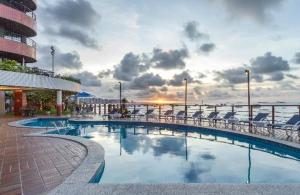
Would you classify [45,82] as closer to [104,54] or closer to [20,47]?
[104,54]

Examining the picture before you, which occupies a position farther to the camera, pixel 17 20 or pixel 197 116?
pixel 17 20

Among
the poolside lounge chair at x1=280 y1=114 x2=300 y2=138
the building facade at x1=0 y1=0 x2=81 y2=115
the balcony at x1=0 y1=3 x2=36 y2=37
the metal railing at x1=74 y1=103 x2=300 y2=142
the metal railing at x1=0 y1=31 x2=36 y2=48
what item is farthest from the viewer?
the metal railing at x1=0 y1=31 x2=36 y2=48

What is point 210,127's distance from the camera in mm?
15023

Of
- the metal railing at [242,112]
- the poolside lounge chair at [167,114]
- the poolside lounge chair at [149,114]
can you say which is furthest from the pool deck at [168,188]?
the poolside lounge chair at [149,114]

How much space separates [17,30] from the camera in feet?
116

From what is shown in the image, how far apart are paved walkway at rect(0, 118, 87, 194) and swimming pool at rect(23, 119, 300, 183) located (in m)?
0.95

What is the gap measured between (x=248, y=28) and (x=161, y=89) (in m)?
19.3

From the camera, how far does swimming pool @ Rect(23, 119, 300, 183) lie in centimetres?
761

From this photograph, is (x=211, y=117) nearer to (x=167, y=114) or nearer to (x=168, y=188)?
(x=167, y=114)

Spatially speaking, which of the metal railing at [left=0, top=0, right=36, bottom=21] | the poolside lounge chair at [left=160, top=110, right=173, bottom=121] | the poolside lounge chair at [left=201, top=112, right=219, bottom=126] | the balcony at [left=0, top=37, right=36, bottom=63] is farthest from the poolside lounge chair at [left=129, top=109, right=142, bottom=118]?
the metal railing at [left=0, top=0, right=36, bottom=21]

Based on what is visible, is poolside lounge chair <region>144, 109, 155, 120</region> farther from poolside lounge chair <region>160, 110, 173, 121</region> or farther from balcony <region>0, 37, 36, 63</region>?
balcony <region>0, 37, 36, 63</region>

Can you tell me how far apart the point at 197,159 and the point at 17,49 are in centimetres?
2788

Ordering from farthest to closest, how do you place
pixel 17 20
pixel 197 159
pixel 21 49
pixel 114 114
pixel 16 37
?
pixel 16 37, pixel 21 49, pixel 17 20, pixel 114 114, pixel 197 159

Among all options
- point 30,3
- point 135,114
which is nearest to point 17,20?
point 30,3
